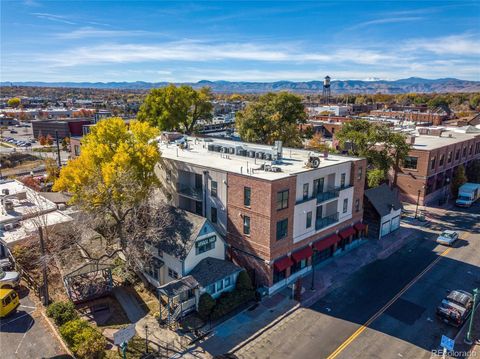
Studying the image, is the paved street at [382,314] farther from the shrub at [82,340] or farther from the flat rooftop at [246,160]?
the flat rooftop at [246,160]

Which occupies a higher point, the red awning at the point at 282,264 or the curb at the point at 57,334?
the red awning at the point at 282,264

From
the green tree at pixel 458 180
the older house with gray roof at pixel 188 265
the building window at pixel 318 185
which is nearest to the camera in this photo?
the older house with gray roof at pixel 188 265

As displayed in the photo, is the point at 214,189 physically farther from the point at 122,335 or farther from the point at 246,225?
the point at 122,335

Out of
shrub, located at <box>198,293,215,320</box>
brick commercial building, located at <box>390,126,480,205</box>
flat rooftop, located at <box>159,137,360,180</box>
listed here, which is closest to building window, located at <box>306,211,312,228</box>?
flat rooftop, located at <box>159,137,360,180</box>

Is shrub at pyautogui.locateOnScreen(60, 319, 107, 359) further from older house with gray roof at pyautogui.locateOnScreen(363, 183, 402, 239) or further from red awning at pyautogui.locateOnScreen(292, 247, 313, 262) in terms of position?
older house with gray roof at pyautogui.locateOnScreen(363, 183, 402, 239)

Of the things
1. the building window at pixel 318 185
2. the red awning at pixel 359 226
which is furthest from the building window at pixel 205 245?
the red awning at pixel 359 226

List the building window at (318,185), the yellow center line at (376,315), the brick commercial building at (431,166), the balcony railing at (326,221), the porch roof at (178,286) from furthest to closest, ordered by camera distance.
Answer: the brick commercial building at (431,166) < the balcony railing at (326,221) < the building window at (318,185) < the porch roof at (178,286) < the yellow center line at (376,315)
